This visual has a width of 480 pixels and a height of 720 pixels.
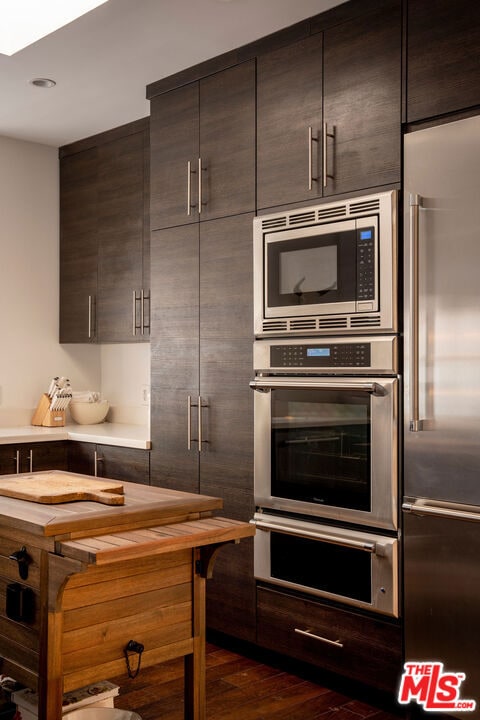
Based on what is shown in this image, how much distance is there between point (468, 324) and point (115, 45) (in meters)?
2.02

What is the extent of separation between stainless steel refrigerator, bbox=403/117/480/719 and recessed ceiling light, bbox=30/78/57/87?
199 centimetres

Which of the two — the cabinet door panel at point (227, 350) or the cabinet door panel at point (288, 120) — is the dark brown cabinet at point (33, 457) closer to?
the cabinet door panel at point (227, 350)

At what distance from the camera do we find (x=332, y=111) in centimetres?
307

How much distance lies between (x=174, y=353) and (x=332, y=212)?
1.15m

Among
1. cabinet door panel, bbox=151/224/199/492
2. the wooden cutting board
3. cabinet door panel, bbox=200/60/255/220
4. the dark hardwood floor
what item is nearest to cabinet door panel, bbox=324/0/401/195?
cabinet door panel, bbox=200/60/255/220

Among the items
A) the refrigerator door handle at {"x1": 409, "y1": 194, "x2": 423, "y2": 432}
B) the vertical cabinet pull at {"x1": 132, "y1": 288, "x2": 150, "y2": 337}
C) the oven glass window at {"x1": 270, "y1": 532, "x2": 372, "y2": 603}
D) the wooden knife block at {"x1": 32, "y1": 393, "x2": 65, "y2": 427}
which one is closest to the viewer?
the refrigerator door handle at {"x1": 409, "y1": 194, "x2": 423, "y2": 432}

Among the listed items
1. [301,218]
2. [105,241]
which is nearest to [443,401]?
[301,218]

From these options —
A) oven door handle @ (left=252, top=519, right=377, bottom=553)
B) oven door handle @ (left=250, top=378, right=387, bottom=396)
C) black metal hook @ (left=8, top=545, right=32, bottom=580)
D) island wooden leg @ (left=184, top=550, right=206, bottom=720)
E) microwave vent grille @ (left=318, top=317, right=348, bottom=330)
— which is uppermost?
microwave vent grille @ (left=318, top=317, right=348, bottom=330)

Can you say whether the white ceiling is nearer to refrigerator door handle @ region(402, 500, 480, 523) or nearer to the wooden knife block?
the wooden knife block

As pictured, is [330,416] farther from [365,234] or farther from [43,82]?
[43,82]

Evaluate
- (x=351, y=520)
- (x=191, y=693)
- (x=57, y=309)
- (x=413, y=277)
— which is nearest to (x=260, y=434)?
(x=351, y=520)

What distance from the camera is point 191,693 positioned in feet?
7.49

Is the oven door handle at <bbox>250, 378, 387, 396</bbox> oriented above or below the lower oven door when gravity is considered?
above

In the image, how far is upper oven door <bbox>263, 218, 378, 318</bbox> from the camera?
2895mm
